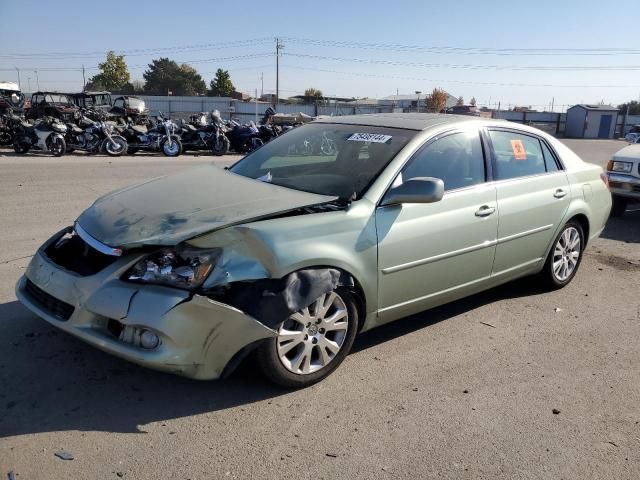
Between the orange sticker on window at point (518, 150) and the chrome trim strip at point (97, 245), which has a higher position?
the orange sticker on window at point (518, 150)

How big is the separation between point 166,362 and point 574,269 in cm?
414

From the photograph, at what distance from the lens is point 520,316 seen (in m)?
4.62

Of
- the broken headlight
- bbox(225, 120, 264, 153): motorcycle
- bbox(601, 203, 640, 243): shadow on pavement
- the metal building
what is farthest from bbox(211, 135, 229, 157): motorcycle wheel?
the metal building

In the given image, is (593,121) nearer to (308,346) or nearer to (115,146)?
(115,146)

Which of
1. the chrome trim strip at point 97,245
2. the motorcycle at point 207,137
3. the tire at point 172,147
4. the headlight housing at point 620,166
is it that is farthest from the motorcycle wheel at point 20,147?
the headlight housing at point 620,166

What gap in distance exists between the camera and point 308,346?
10.8 feet

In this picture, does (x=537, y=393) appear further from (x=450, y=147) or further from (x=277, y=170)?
(x=277, y=170)

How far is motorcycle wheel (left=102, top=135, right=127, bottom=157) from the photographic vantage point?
16047 millimetres

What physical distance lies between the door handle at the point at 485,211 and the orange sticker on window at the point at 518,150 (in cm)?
72

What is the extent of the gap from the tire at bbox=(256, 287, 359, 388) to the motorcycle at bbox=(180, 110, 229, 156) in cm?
1547

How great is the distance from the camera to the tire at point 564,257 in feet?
16.5

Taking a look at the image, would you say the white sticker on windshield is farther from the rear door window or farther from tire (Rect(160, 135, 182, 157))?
tire (Rect(160, 135, 182, 157))

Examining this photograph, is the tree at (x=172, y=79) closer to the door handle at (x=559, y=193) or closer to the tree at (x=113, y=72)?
the tree at (x=113, y=72)

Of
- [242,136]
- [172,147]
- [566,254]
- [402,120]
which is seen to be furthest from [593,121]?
[402,120]
